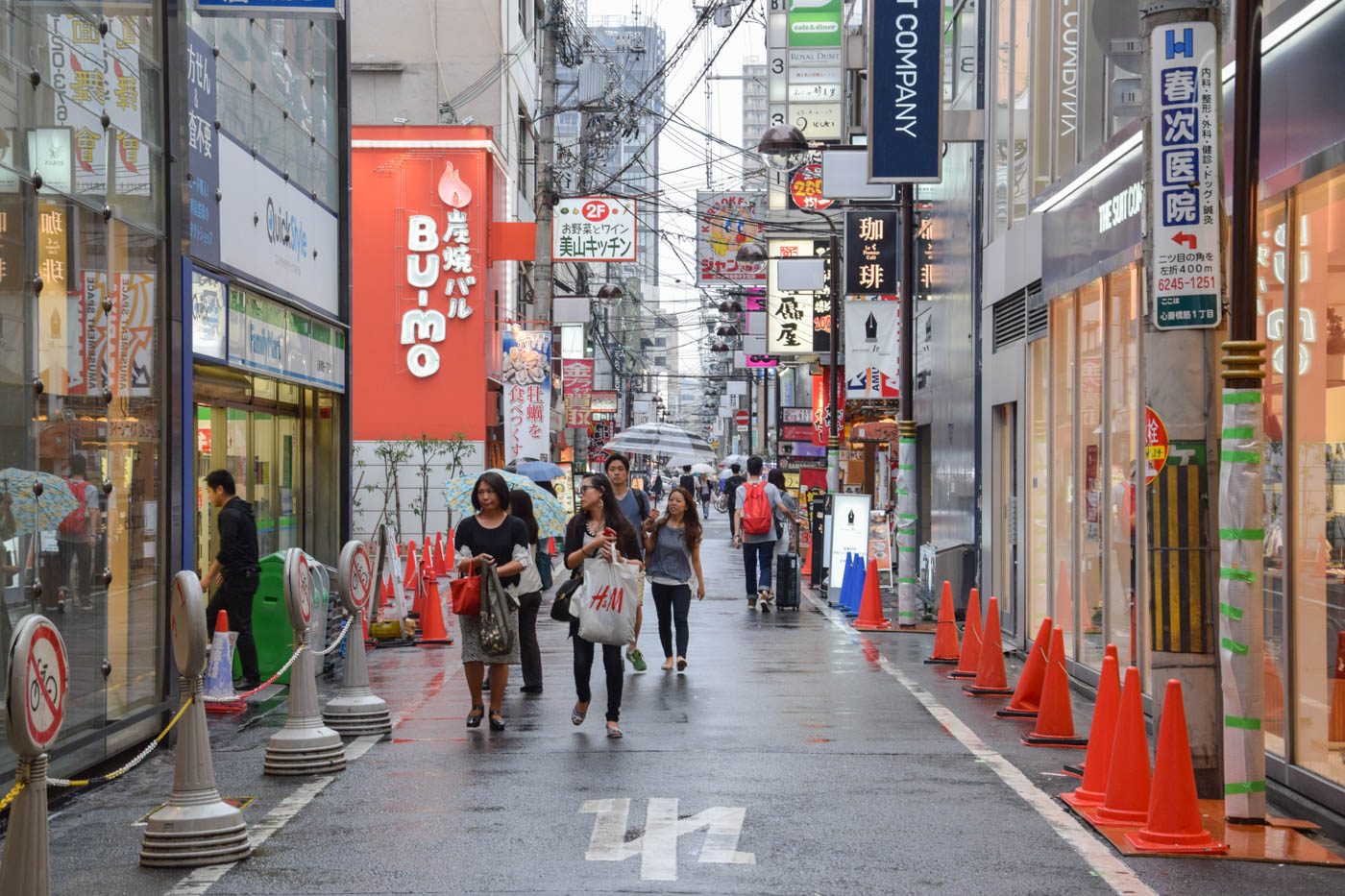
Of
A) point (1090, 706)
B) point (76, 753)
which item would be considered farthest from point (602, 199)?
point (76, 753)

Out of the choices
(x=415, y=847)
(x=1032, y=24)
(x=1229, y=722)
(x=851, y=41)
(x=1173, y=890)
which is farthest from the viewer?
(x=851, y=41)

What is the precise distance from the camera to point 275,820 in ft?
27.0

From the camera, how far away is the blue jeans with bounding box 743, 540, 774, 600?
71.7 feet

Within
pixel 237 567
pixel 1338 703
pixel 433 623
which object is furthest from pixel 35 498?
pixel 433 623

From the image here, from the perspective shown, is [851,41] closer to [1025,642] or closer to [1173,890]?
[1025,642]

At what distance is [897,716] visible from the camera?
12000mm

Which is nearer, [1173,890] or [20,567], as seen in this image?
[1173,890]

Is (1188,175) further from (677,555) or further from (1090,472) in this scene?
(677,555)

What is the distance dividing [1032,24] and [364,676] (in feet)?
33.8

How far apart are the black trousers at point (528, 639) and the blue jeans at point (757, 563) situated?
28.6 ft

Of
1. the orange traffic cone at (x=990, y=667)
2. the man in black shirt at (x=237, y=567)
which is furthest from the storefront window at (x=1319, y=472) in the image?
the man in black shirt at (x=237, y=567)

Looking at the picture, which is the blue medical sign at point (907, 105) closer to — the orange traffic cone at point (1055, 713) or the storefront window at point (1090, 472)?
the storefront window at point (1090, 472)

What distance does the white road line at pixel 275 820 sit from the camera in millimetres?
6879

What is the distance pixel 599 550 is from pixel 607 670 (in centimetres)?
85
